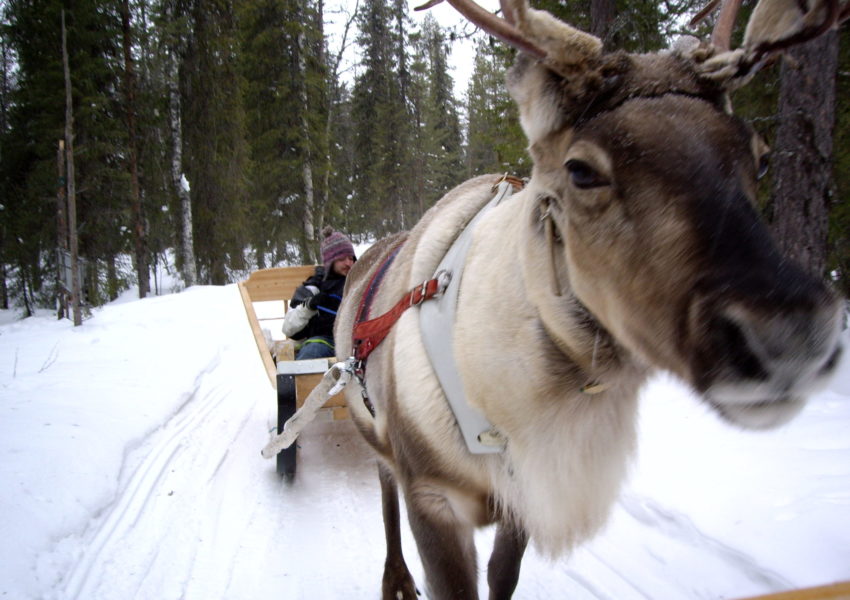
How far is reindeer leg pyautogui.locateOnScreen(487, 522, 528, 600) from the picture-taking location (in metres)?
2.27

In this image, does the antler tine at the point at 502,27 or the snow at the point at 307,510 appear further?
the snow at the point at 307,510

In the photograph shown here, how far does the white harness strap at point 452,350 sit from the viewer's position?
63.1 inches

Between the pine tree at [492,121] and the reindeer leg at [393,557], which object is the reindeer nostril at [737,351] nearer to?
the reindeer leg at [393,557]

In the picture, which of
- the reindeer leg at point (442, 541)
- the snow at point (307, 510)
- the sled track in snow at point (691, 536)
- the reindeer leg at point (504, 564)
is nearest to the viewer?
the reindeer leg at point (442, 541)

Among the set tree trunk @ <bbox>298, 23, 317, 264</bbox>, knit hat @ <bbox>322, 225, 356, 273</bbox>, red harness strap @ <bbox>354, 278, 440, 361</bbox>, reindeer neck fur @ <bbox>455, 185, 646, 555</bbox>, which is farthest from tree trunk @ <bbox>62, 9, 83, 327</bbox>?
reindeer neck fur @ <bbox>455, 185, 646, 555</bbox>

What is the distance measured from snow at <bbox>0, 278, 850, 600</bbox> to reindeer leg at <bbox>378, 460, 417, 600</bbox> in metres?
0.15

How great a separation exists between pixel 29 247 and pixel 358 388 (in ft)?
60.6

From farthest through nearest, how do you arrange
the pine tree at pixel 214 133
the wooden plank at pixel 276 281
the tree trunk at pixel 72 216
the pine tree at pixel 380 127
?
the pine tree at pixel 380 127, the pine tree at pixel 214 133, the tree trunk at pixel 72 216, the wooden plank at pixel 276 281

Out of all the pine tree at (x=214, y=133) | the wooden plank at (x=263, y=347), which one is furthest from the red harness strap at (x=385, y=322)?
the pine tree at (x=214, y=133)

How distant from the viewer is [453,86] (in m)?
38.3

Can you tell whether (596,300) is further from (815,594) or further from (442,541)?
(442,541)

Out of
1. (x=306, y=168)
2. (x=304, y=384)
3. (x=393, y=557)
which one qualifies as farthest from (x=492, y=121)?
(x=393, y=557)

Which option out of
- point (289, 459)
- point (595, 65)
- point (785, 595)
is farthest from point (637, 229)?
point (289, 459)

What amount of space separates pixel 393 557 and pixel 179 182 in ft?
55.7
